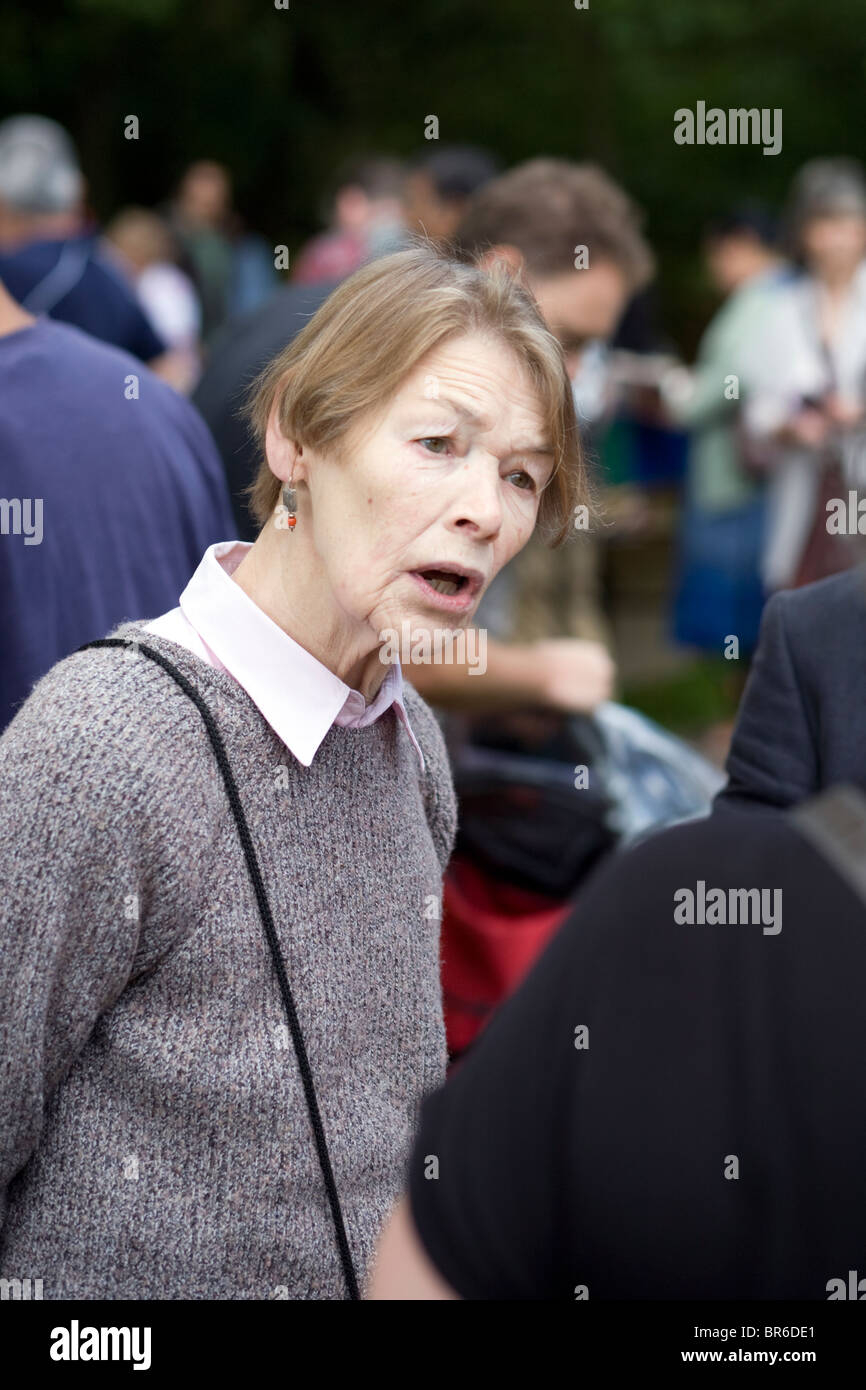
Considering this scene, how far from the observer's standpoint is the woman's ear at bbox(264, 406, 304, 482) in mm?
Answer: 1893

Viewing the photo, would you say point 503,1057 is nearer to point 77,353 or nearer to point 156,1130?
point 156,1130

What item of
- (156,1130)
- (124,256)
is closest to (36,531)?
(156,1130)

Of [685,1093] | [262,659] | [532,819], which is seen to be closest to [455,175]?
[532,819]

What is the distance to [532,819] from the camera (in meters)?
3.81

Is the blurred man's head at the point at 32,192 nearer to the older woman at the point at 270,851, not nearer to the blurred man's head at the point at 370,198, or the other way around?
the blurred man's head at the point at 370,198

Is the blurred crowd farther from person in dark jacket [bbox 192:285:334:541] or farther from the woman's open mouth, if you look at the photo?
the woman's open mouth

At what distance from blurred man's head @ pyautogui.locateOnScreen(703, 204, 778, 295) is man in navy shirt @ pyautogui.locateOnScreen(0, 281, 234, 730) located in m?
6.54

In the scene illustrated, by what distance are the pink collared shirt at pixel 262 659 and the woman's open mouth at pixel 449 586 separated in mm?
140

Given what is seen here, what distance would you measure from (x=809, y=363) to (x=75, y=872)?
17.9ft

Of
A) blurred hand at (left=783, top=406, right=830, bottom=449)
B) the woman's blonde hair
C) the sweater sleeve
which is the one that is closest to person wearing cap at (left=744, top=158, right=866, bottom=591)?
blurred hand at (left=783, top=406, right=830, bottom=449)

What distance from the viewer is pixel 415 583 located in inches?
72.8

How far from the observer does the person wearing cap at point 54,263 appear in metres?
4.94

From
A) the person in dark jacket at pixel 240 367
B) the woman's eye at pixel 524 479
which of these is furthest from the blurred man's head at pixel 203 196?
the woman's eye at pixel 524 479

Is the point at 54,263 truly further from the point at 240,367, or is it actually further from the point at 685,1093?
the point at 685,1093
